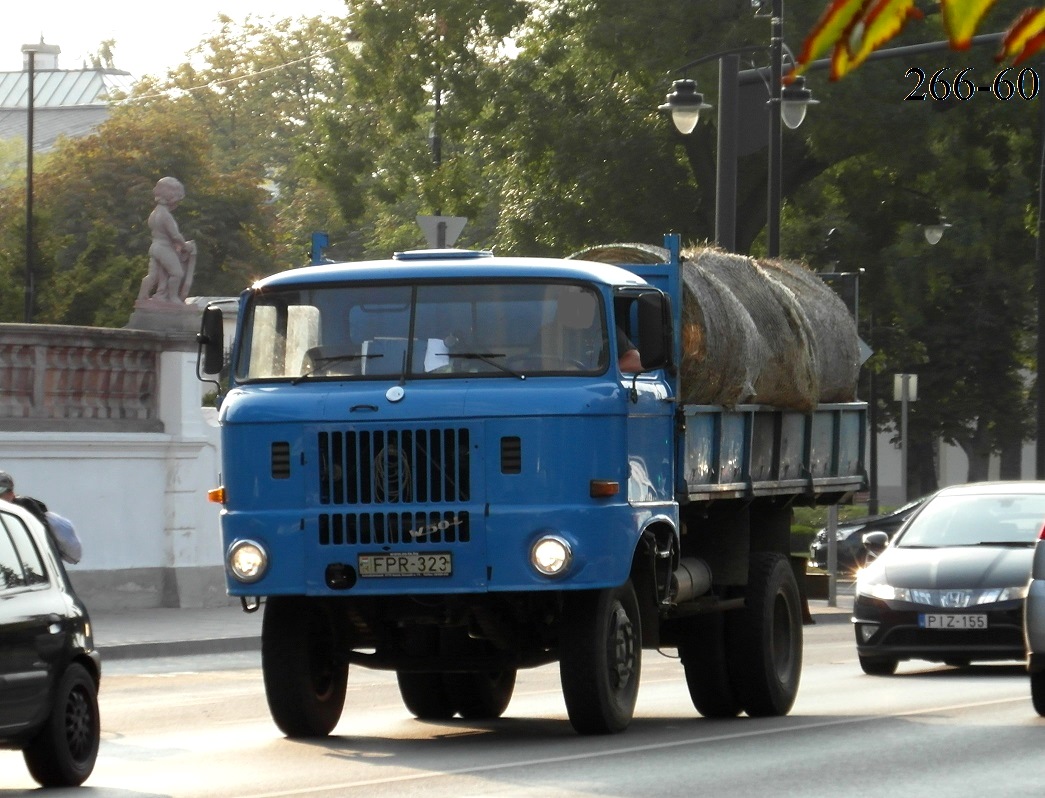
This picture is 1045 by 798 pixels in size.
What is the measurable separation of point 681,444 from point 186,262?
16.4 metres

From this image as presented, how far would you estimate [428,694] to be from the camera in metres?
13.8

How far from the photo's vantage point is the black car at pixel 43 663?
31.1ft

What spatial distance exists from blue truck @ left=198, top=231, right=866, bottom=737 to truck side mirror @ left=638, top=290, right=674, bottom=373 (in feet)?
0.04

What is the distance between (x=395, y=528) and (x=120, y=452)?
1524 cm

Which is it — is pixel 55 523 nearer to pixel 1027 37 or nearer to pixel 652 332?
pixel 652 332

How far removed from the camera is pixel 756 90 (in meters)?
28.7

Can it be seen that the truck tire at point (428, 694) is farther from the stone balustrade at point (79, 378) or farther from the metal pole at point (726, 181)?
the stone balustrade at point (79, 378)

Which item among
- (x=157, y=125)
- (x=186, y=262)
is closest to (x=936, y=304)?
(x=186, y=262)

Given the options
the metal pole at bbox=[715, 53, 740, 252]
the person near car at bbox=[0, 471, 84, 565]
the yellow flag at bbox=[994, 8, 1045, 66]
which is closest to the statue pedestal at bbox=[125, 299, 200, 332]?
the metal pole at bbox=[715, 53, 740, 252]

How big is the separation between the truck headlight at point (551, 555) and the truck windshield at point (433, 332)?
0.87m

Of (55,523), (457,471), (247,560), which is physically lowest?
(55,523)

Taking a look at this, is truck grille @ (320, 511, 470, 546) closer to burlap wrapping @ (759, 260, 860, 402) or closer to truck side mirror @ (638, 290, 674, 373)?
truck side mirror @ (638, 290, 674, 373)

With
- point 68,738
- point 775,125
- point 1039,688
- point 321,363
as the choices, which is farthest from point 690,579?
point 775,125

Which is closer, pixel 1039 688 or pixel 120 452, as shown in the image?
pixel 1039 688
